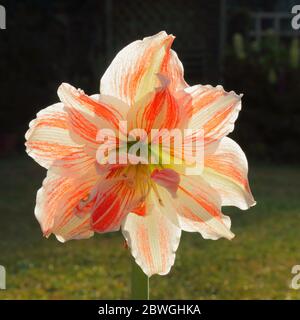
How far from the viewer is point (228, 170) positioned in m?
1.06

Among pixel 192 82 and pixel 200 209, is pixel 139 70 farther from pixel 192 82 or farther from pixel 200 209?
pixel 192 82

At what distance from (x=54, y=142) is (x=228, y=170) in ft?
0.82

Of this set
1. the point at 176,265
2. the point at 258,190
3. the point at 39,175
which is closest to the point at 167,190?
the point at 176,265

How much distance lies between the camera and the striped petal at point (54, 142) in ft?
3.40

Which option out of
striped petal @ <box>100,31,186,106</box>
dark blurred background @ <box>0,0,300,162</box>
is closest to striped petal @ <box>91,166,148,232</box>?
striped petal @ <box>100,31,186,106</box>

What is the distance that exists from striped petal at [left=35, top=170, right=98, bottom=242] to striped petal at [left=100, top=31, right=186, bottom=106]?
4.9 inches

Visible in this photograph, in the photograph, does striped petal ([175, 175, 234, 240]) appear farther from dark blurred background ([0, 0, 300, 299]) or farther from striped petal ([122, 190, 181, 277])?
dark blurred background ([0, 0, 300, 299])

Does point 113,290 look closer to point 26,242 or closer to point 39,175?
point 26,242

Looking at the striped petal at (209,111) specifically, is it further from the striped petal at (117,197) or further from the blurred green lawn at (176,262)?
the blurred green lawn at (176,262)

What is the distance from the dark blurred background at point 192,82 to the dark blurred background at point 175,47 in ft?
0.05

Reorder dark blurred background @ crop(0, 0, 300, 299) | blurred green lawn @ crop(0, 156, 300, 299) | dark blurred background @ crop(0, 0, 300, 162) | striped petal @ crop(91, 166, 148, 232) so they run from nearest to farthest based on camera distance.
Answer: striped petal @ crop(91, 166, 148, 232)
blurred green lawn @ crop(0, 156, 300, 299)
dark blurred background @ crop(0, 0, 300, 299)
dark blurred background @ crop(0, 0, 300, 162)

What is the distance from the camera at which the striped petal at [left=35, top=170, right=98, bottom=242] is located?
3.37ft

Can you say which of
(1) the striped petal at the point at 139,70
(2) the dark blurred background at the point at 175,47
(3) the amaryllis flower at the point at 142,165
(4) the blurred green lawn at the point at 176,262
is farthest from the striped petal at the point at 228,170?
(2) the dark blurred background at the point at 175,47

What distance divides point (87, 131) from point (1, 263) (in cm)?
352
